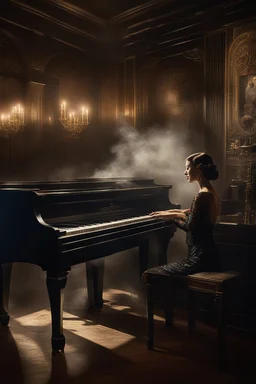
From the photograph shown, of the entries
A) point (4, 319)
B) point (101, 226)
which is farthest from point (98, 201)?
point (4, 319)

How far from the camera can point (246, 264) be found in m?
3.89

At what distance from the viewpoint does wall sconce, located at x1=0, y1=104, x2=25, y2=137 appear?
4.89 m

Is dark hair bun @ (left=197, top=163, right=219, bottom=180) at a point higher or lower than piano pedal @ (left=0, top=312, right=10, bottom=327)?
higher

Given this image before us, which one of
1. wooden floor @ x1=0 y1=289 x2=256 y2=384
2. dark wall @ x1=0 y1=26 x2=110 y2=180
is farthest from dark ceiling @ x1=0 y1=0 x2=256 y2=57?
wooden floor @ x1=0 y1=289 x2=256 y2=384

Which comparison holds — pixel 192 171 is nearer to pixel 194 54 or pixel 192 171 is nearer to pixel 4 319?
pixel 4 319

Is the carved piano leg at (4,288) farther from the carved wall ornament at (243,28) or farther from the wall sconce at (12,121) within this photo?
the carved wall ornament at (243,28)

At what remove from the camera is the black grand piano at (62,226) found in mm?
3100

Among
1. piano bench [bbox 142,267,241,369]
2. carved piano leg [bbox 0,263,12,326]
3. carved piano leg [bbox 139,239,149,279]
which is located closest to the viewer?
piano bench [bbox 142,267,241,369]

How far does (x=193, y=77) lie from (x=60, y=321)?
366 cm

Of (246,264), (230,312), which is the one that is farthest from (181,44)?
(230,312)

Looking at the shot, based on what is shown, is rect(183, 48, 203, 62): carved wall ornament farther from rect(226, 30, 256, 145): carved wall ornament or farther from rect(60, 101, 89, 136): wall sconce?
rect(60, 101, 89, 136): wall sconce

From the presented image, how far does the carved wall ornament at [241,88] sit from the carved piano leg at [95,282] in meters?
2.21

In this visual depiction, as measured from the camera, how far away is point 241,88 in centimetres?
513

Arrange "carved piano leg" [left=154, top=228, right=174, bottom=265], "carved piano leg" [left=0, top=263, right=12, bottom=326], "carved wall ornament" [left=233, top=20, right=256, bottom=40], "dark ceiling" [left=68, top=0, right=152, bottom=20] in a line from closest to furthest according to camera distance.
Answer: "carved piano leg" [left=0, top=263, right=12, bottom=326] → "carved piano leg" [left=154, top=228, right=174, bottom=265] → "carved wall ornament" [left=233, top=20, right=256, bottom=40] → "dark ceiling" [left=68, top=0, right=152, bottom=20]
